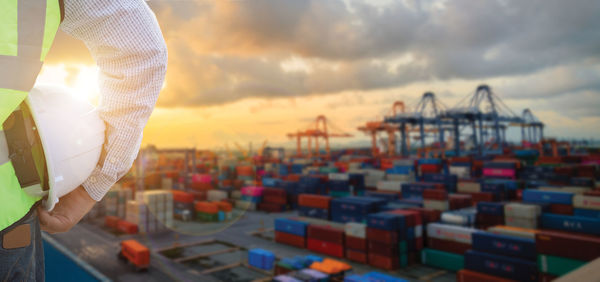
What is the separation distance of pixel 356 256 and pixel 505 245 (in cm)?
1086

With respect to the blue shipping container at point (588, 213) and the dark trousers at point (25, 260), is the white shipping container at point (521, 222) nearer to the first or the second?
the blue shipping container at point (588, 213)

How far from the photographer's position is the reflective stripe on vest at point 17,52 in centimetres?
141

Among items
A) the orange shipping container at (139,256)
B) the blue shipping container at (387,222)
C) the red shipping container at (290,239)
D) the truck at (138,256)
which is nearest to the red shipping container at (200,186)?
the red shipping container at (290,239)

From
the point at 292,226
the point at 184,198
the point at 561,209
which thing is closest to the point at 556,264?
the point at 561,209

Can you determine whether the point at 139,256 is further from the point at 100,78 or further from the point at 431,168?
the point at 431,168

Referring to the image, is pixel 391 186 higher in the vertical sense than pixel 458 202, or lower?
higher

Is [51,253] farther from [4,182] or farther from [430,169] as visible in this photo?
[430,169]

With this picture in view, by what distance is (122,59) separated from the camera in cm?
191

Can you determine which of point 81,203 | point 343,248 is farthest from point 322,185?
point 81,203

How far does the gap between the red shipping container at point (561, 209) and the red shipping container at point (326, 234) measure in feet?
64.5

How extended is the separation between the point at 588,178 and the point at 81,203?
61.0 meters

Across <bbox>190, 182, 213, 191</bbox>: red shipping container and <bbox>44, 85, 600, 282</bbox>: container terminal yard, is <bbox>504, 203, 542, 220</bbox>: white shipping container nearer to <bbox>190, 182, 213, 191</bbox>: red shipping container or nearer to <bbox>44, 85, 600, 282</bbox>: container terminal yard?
<bbox>44, 85, 600, 282</bbox>: container terminal yard

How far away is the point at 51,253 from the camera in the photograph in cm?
1258

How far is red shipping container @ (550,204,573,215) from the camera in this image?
28722 mm
